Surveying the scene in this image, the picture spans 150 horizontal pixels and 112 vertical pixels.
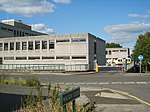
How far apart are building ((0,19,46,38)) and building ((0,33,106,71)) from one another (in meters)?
16.3

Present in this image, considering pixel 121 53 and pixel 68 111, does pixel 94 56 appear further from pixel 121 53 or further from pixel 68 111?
pixel 121 53

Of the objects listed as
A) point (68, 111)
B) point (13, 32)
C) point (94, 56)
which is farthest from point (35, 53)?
point (68, 111)

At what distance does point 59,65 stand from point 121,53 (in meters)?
80.7

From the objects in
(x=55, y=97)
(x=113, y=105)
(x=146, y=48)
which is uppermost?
(x=146, y=48)

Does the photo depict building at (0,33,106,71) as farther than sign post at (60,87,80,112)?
Yes

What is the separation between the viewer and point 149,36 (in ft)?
209

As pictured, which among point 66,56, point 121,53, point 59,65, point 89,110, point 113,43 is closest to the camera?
point 89,110

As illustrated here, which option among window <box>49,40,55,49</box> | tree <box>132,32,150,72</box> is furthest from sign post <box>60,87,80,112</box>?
window <box>49,40,55,49</box>

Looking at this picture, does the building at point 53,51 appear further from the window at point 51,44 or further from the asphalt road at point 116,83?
the asphalt road at point 116,83

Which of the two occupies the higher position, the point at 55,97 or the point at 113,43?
the point at 113,43

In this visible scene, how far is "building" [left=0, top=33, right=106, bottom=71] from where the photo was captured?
55.4m

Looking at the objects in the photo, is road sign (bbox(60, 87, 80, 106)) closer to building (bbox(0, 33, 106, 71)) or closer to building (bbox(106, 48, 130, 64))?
building (bbox(0, 33, 106, 71))

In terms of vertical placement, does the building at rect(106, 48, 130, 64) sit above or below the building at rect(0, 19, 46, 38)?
below

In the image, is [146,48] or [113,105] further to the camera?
[146,48]
